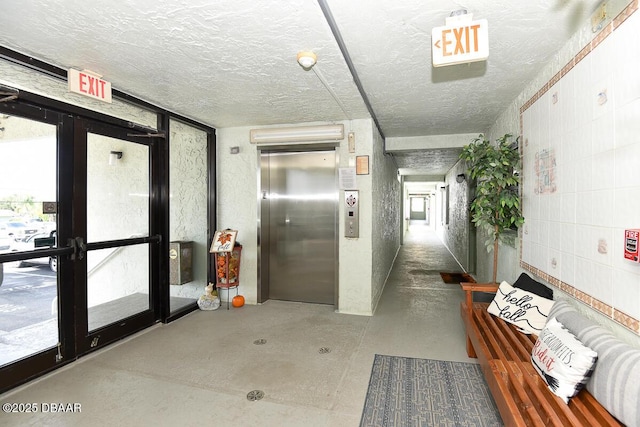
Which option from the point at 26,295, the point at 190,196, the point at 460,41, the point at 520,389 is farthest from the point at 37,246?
the point at 520,389

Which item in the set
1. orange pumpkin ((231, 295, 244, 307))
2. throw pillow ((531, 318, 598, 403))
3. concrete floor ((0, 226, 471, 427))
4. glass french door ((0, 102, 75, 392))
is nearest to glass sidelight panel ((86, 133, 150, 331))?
glass french door ((0, 102, 75, 392))

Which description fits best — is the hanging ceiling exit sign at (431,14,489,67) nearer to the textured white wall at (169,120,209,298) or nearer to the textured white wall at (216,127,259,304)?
the textured white wall at (216,127,259,304)

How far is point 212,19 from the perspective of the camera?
1824mm

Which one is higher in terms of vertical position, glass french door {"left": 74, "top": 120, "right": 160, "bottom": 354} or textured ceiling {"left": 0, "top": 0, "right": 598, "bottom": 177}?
textured ceiling {"left": 0, "top": 0, "right": 598, "bottom": 177}

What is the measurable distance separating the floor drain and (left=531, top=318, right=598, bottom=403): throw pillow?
67.4 inches

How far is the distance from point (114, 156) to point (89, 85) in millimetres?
709

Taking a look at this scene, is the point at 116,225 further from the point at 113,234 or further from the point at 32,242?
the point at 32,242

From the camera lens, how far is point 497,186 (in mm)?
2979

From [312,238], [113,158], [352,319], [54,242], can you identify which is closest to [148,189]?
[113,158]

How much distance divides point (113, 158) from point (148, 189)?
0.48 m

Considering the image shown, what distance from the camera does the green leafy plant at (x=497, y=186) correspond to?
2883mm

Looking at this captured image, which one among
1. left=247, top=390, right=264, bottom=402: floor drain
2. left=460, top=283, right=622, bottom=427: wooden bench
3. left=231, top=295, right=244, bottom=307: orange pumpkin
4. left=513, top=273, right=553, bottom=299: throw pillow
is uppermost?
left=513, top=273, right=553, bottom=299: throw pillow

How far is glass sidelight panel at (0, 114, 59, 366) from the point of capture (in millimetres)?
2209

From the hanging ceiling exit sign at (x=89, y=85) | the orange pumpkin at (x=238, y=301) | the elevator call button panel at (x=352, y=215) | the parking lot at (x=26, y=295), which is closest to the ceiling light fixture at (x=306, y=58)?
the hanging ceiling exit sign at (x=89, y=85)
